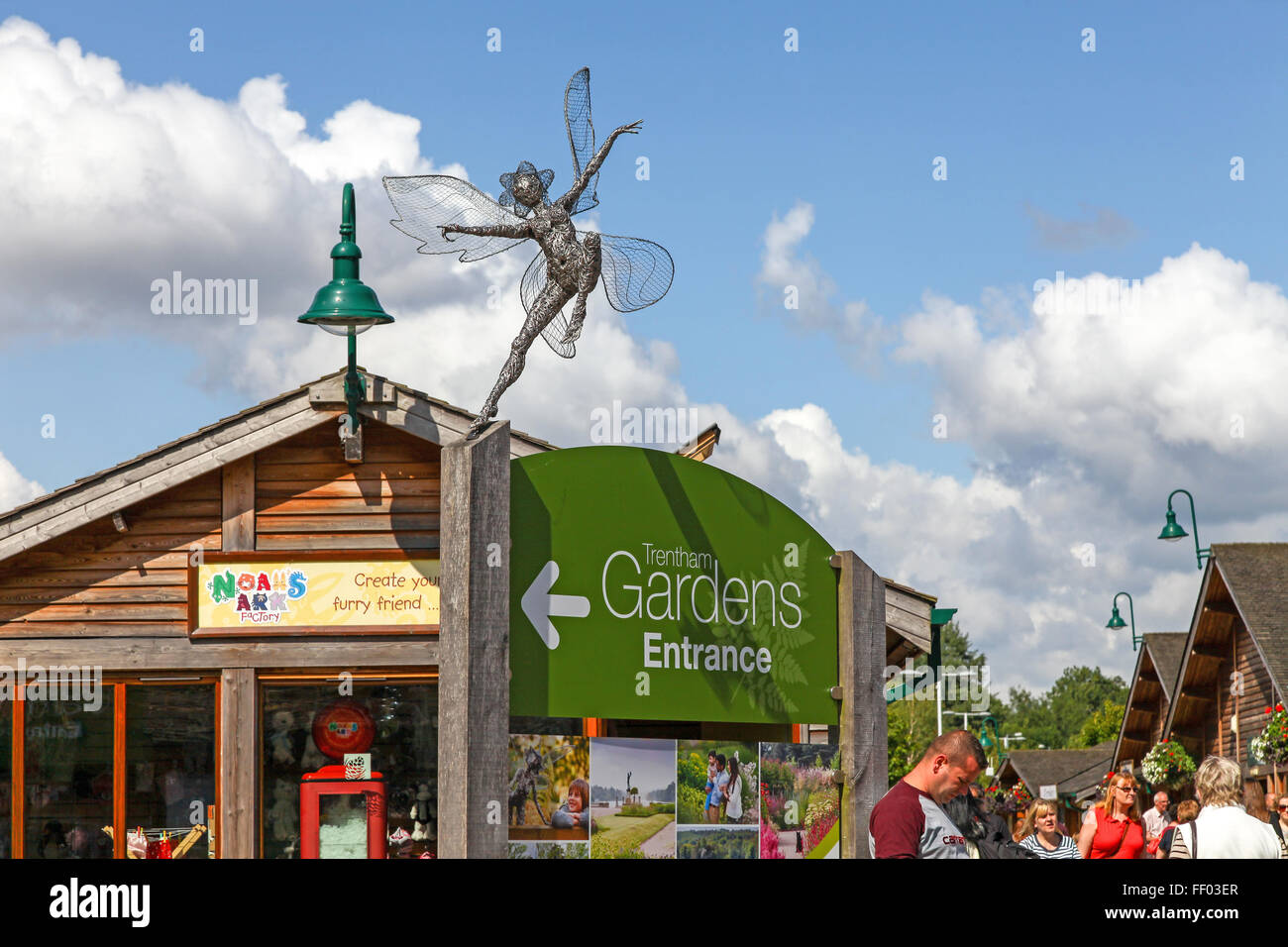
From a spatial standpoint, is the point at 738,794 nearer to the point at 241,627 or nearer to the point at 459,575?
the point at 459,575

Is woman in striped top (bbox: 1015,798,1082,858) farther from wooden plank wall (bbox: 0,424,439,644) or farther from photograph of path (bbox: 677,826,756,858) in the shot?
wooden plank wall (bbox: 0,424,439,644)

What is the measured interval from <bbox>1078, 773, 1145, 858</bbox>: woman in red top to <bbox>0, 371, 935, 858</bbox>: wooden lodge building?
4.67 metres

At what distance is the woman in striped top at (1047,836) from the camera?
29.9 feet

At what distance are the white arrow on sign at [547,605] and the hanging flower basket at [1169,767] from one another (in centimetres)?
2417

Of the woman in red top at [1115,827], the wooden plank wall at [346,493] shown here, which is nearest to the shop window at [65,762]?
the wooden plank wall at [346,493]

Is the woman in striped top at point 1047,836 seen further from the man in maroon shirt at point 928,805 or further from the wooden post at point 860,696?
the man in maroon shirt at point 928,805

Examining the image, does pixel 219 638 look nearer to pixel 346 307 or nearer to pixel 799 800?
pixel 346 307

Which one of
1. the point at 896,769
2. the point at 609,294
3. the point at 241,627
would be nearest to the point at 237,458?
the point at 241,627

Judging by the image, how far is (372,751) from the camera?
1110cm

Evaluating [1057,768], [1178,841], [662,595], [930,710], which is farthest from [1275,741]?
[930,710]

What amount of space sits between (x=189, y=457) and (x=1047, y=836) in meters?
6.81

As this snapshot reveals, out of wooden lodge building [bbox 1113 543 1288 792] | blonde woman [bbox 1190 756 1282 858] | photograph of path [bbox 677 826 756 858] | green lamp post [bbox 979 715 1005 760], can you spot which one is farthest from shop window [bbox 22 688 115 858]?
green lamp post [bbox 979 715 1005 760]

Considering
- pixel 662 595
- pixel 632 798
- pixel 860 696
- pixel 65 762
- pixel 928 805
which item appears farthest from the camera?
pixel 65 762
